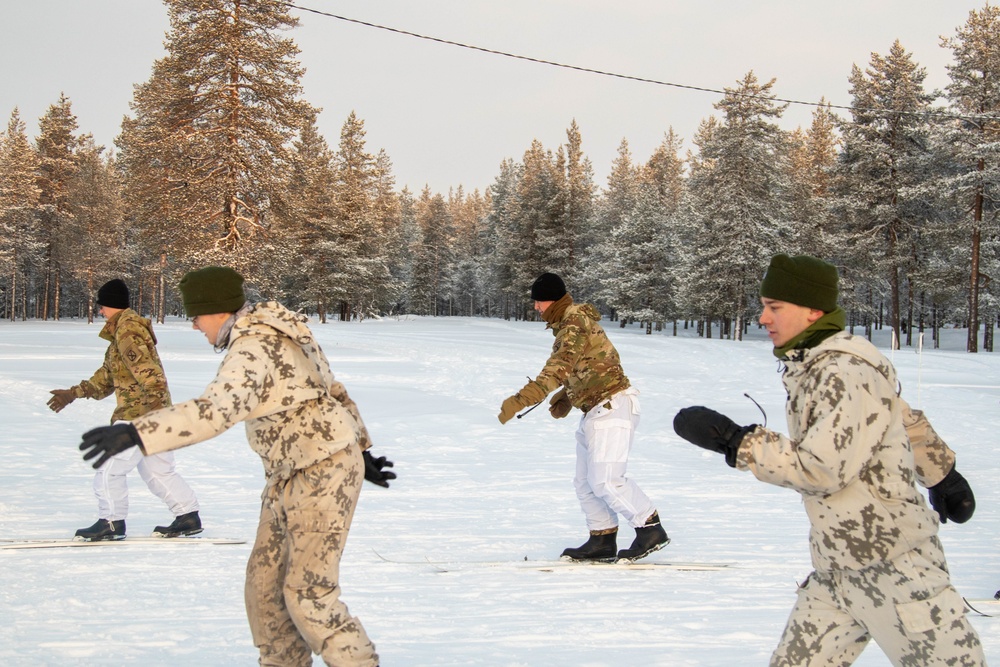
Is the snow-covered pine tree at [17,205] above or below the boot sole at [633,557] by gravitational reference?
above

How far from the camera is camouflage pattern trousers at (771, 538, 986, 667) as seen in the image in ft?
8.34

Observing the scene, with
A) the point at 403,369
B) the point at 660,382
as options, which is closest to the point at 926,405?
the point at 660,382

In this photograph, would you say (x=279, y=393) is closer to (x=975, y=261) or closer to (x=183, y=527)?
(x=183, y=527)

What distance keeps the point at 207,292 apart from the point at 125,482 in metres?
4.35

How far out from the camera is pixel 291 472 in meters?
3.34

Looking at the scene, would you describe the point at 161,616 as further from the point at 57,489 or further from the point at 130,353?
the point at 57,489

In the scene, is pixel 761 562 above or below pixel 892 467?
below

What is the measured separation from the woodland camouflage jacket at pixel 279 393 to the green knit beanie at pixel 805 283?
1.83m

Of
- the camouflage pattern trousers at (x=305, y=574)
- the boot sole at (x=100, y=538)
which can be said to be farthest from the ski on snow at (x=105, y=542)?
the camouflage pattern trousers at (x=305, y=574)

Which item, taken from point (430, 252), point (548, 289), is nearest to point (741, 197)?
point (548, 289)

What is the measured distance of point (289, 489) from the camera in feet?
11.0

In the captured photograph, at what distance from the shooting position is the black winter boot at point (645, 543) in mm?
6461

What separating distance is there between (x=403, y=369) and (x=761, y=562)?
1580 cm

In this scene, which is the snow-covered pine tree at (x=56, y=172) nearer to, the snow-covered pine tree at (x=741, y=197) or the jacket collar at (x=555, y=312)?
the snow-covered pine tree at (x=741, y=197)
